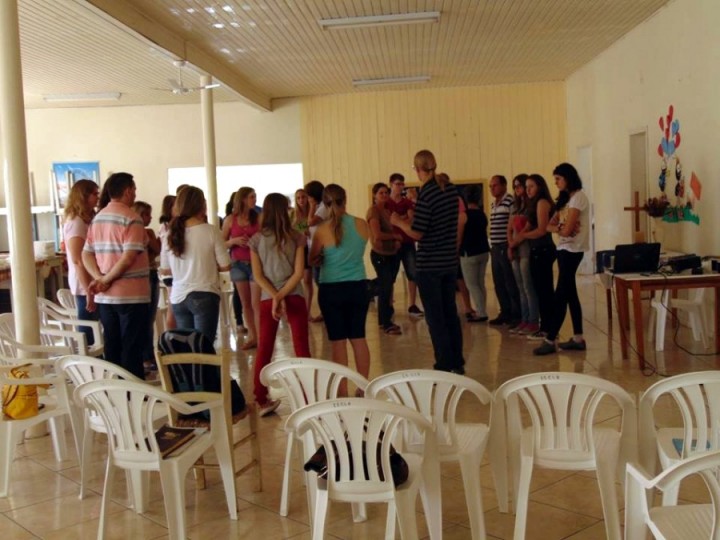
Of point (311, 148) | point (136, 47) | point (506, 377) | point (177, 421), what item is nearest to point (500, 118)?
point (311, 148)

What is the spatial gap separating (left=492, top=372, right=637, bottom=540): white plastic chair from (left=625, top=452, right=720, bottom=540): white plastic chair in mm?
254

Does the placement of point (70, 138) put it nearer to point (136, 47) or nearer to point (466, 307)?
point (136, 47)

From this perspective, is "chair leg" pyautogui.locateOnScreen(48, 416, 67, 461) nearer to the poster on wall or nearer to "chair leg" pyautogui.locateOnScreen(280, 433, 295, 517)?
"chair leg" pyautogui.locateOnScreen(280, 433, 295, 517)

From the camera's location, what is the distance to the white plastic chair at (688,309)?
6.82 metres

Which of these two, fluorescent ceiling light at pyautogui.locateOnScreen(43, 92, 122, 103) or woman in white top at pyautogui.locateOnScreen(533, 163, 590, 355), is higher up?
fluorescent ceiling light at pyautogui.locateOnScreen(43, 92, 122, 103)

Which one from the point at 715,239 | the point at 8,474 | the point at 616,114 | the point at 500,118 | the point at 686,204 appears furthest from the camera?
the point at 500,118

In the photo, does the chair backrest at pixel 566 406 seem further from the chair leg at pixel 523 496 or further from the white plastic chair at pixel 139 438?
the white plastic chair at pixel 139 438

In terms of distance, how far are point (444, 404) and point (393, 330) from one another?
5196mm

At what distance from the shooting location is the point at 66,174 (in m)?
14.1

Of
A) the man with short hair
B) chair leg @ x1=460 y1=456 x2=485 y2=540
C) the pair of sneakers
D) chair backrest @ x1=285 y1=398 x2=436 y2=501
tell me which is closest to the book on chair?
chair backrest @ x1=285 y1=398 x2=436 y2=501

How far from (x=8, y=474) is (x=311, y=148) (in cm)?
1067

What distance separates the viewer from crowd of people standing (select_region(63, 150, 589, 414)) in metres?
4.93

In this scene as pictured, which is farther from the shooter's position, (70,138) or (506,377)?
(70,138)

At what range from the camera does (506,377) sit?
614cm
